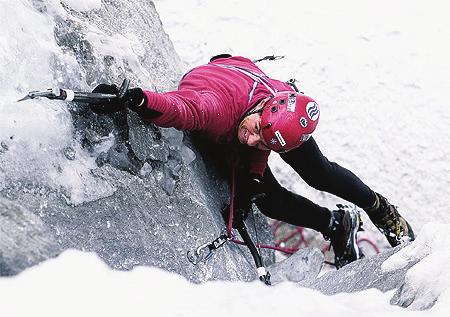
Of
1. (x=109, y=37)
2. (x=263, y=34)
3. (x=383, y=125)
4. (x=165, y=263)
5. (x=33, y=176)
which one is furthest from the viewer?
(x=263, y=34)

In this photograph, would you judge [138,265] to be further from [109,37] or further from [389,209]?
[389,209]

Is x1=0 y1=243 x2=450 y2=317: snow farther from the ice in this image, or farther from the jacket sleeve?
the ice

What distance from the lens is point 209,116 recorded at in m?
3.04

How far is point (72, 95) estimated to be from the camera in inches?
99.0

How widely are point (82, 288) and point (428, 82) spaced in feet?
17.7

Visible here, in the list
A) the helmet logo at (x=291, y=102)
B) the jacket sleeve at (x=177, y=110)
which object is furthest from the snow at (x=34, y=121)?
the helmet logo at (x=291, y=102)

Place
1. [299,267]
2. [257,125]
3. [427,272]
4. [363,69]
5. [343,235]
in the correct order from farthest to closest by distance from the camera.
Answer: [363,69]
[343,235]
[299,267]
[257,125]
[427,272]

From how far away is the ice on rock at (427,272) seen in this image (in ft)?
7.61

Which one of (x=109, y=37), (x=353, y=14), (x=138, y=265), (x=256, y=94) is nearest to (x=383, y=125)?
(x=353, y=14)

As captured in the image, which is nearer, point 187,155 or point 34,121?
point 34,121

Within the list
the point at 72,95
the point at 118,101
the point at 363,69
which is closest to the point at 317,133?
the point at 363,69

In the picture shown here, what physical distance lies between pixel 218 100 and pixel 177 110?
363 mm

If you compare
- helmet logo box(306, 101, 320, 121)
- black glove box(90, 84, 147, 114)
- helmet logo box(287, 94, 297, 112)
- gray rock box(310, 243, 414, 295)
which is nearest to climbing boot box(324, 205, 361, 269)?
gray rock box(310, 243, 414, 295)

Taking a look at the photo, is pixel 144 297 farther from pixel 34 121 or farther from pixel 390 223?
pixel 390 223
